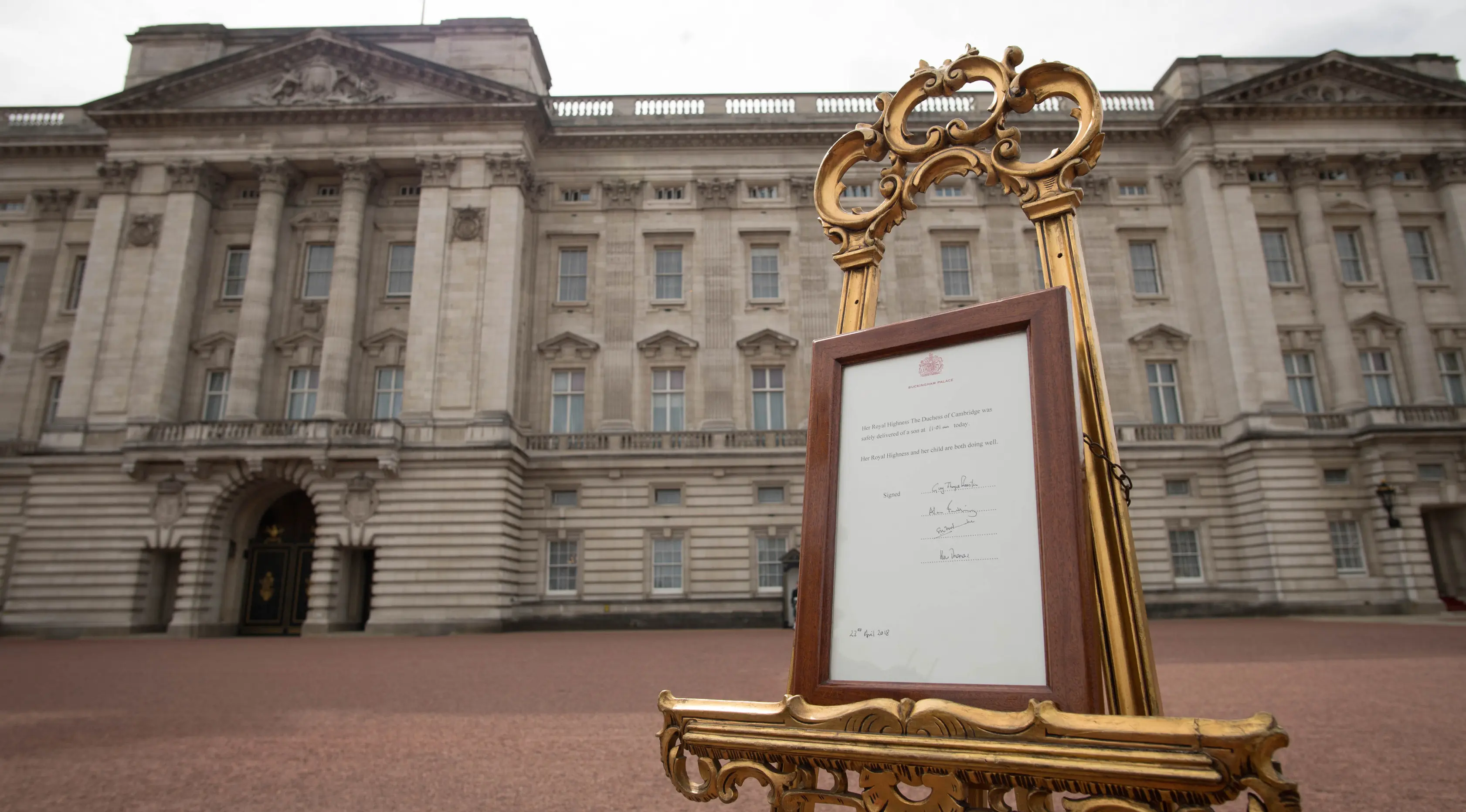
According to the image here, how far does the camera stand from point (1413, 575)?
1042 inches

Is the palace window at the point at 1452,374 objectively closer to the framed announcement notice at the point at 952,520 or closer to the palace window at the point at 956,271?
the palace window at the point at 956,271

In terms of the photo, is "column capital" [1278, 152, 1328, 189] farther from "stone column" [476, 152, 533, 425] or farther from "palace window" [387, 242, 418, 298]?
"palace window" [387, 242, 418, 298]

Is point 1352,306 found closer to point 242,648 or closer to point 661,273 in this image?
point 661,273

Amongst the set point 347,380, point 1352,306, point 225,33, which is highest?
point 225,33

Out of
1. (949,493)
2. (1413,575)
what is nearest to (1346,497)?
(1413,575)

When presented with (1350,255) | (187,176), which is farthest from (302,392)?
(1350,255)

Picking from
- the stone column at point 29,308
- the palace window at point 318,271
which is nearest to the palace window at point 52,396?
the stone column at point 29,308

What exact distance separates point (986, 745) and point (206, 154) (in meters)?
35.2

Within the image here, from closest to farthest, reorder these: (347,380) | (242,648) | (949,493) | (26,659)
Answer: (949,493)
(26,659)
(242,648)
(347,380)

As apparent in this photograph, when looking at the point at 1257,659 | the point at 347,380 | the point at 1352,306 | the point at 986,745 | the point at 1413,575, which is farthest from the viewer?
the point at 1352,306

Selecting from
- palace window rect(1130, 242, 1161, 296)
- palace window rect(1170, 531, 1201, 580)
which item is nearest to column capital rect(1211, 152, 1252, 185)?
palace window rect(1130, 242, 1161, 296)

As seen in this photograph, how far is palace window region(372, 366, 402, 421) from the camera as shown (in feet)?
95.6

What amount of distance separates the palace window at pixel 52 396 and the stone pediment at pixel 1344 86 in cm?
4488
